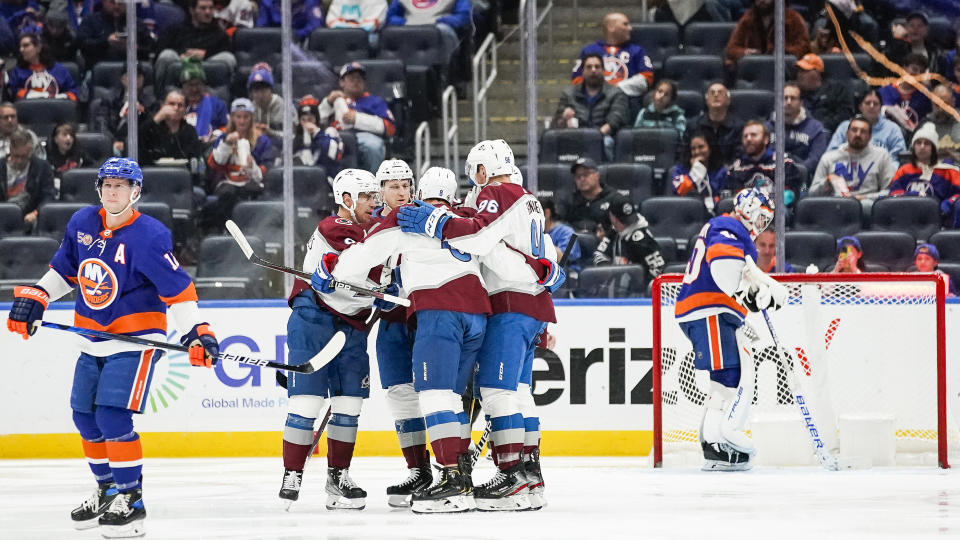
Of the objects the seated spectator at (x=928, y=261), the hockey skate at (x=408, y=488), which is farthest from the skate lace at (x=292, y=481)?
the seated spectator at (x=928, y=261)

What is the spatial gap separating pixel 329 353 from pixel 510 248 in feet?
2.56

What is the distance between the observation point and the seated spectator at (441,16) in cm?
821

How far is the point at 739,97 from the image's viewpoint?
805cm

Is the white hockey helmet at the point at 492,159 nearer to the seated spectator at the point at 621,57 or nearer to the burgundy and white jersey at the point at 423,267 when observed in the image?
the burgundy and white jersey at the point at 423,267

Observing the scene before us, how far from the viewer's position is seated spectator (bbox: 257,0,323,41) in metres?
8.07

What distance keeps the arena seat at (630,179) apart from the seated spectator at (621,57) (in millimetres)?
485

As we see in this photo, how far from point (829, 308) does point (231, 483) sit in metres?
3.15

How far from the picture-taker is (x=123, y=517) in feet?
15.4

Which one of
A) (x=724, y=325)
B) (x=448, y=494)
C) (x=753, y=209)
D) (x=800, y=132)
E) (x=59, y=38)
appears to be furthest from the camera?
(x=59, y=38)

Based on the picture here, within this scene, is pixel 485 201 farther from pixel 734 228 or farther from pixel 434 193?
pixel 734 228

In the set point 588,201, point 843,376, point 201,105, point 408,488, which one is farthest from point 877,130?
point 408,488

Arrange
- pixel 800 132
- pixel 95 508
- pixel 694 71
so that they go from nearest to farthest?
pixel 95 508 < pixel 800 132 < pixel 694 71

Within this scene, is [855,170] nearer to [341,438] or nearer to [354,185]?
[354,185]

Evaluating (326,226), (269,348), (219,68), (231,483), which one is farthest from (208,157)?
(326,226)
